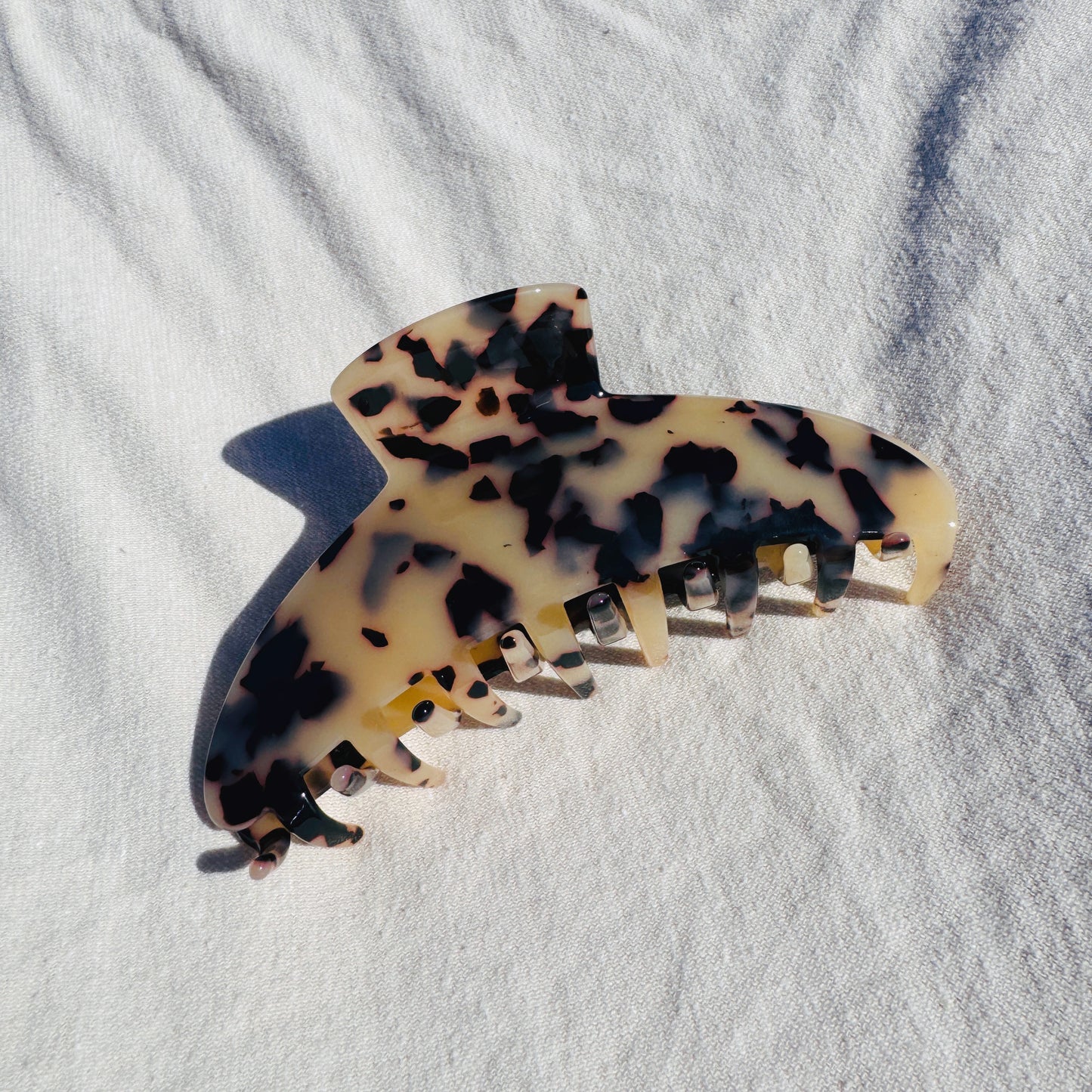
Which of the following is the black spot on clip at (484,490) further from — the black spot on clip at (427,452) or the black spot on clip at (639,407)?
the black spot on clip at (639,407)

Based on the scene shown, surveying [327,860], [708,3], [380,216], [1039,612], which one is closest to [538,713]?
[327,860]

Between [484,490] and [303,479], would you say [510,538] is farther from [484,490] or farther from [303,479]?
[303,479]

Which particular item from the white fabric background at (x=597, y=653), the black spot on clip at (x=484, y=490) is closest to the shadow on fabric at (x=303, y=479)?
the white fabric background at (x=597, y=653)

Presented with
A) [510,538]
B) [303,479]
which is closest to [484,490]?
[510,538]

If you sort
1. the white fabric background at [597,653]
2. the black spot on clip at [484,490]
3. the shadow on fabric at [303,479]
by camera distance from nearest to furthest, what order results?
the white fabric background at [597,653], the black spot on clip at [484,490], the shadow on fabric at [303,479]

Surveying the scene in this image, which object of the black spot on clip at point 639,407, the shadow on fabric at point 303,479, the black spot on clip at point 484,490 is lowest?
the shadow on fabric at point 303,479

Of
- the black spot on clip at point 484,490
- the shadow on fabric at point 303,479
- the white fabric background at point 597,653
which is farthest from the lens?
the shadow on fabric at point 303,479
